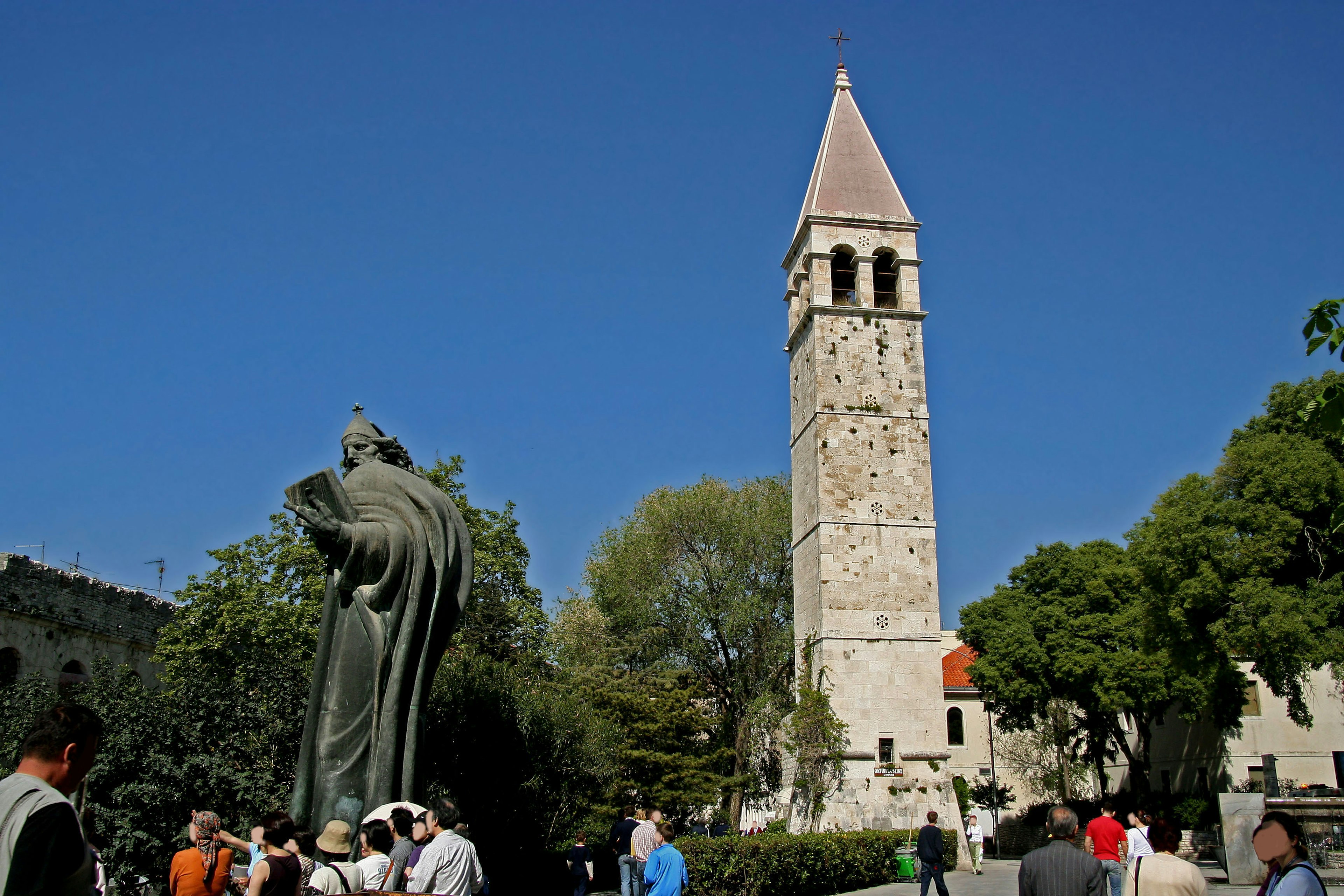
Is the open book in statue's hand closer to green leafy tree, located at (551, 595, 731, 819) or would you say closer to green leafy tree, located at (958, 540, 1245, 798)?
green leafy tree, located at (551, 595, 731, 819)

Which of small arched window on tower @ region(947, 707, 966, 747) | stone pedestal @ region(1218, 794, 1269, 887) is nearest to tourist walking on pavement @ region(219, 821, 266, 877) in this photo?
stone pedestal @ region(1218, 794, 1269, 887)

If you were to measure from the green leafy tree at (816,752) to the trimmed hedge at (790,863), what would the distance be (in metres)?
3.22

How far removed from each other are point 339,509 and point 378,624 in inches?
32.4

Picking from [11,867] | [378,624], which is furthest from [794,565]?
[11,867]

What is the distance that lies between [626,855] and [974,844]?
1815 cm

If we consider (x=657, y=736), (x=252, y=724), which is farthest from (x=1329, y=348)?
(x=657, y=736)

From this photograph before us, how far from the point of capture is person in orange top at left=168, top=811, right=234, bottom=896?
5.01 meters

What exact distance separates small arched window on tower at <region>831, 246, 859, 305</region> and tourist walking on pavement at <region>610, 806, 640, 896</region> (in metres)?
19.7

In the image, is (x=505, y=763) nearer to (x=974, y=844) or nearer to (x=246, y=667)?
(x=246, y=667)

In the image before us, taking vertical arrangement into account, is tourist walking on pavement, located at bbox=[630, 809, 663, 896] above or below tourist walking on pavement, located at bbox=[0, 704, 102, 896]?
below

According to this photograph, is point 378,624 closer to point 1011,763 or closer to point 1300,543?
point 1300,543

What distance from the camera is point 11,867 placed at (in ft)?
8.80

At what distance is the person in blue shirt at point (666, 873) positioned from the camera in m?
8.79

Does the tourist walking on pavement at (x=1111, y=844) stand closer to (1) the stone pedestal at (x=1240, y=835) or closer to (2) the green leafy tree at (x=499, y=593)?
(1) the stone pedestal at (x=1240, y=835)
